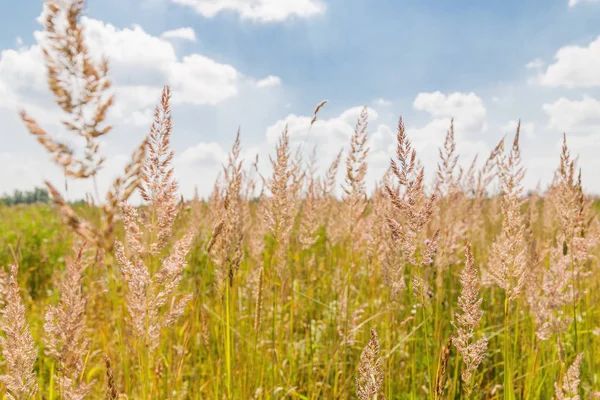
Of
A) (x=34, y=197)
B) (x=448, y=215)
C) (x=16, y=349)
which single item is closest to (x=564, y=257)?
(x=448, y=215)

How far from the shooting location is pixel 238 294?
3891 millimetres

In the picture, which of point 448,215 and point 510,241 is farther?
point 448,215

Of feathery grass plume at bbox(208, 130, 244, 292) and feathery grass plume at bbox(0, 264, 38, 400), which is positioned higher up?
feathery grass plume at bbox(208, 130, 244, 292)

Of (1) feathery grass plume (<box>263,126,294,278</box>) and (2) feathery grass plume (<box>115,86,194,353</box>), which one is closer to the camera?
(2) feathery grass plume (<box>115,86,194,353</box>)

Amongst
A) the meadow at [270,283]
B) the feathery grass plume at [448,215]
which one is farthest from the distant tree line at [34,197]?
the feathery grass plume at [448,215]

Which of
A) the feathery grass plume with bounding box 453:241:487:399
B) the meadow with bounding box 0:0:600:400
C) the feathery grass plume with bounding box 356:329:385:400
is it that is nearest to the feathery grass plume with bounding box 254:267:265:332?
the meadow with bounding box 0:0:600:400

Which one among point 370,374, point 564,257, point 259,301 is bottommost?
point 370,374

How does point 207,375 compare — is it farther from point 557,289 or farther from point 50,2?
point 50,2

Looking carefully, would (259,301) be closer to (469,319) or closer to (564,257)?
(469,319)

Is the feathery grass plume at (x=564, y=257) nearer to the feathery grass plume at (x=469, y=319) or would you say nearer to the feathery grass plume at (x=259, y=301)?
the feathery grass plume at (x=469, y=319)

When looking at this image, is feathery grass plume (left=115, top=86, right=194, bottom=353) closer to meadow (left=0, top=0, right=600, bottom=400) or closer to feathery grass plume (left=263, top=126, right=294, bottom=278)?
meadow (left=0, top=0, right=600, bottom=400)

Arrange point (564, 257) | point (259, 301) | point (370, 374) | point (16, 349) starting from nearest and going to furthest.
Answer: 1. point (370, 374)
2. point (16, 349)
3. point (259, 301)
4. point (564, 257)

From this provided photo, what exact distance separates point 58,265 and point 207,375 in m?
4.50

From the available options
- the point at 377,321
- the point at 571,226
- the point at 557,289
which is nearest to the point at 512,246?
the point at 571,226
